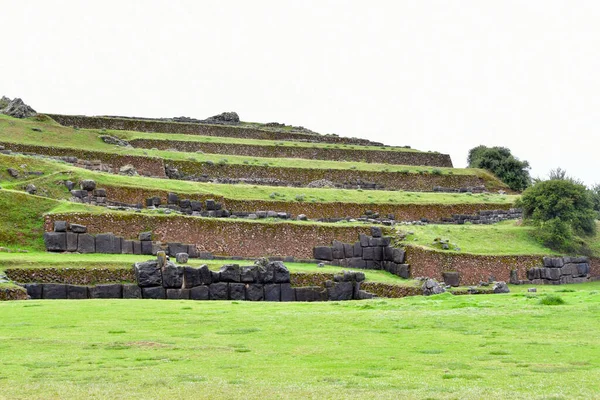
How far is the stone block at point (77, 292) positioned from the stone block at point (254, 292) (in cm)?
685

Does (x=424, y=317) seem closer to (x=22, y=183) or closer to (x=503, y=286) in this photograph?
(x=503, y=286)

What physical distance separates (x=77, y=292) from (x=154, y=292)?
308 centimetres

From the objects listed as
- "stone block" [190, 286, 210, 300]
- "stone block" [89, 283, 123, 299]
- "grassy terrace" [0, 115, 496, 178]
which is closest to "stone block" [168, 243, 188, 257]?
"stone block" [190, 286, 210, 300]

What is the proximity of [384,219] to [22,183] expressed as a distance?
23.7 metres

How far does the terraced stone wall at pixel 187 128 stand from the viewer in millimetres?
81312

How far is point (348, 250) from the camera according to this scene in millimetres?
45906

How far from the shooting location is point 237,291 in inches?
1358

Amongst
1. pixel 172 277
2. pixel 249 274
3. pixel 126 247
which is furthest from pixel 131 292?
pixel 126 247

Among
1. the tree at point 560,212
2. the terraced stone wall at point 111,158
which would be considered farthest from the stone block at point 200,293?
the terraced stone wall at point 111,158

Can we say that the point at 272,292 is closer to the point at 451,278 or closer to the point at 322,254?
the point at 322,254

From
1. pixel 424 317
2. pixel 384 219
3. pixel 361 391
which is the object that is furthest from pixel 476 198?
pixel 361 391

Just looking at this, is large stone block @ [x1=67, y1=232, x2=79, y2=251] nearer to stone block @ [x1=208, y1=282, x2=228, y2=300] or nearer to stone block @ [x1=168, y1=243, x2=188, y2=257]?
stone block @ [x1=168, y1=243, x2=188, y2=257]

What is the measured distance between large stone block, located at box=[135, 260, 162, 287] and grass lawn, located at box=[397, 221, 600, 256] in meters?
16.6

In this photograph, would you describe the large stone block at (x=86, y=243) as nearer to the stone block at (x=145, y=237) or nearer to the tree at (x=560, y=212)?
the stone block at (x=145, y=237)
